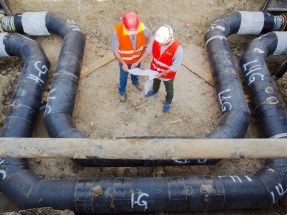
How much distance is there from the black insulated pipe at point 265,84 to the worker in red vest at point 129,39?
102 inches

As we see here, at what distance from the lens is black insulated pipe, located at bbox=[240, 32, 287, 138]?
15.6ft

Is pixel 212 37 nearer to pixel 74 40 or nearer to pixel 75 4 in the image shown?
pixel 74 40

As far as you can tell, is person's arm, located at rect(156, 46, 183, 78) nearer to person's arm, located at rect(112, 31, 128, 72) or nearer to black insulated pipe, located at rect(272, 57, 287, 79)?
person's arm, located at rect(112, 31, 128, 72)

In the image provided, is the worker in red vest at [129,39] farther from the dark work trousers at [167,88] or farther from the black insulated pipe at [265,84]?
the black insulated pipe at [265,84]

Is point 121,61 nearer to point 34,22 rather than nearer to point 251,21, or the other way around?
point 34,22

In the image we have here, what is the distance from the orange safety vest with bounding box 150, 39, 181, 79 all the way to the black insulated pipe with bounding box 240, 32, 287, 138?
2041mm

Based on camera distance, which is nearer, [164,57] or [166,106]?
[164,57]

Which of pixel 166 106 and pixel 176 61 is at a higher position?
pixel 176 61

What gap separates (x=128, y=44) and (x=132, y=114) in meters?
1.72

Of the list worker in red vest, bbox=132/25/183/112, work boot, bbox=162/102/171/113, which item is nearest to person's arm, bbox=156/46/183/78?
Result: worker in red vest, bbox=132/25/183/112

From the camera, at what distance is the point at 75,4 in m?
6.54

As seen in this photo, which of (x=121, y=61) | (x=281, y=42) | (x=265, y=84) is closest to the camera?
(x=121, y=61)

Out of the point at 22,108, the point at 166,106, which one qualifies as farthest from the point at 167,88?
the point at 22,108

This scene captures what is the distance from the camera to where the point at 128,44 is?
4.38m
